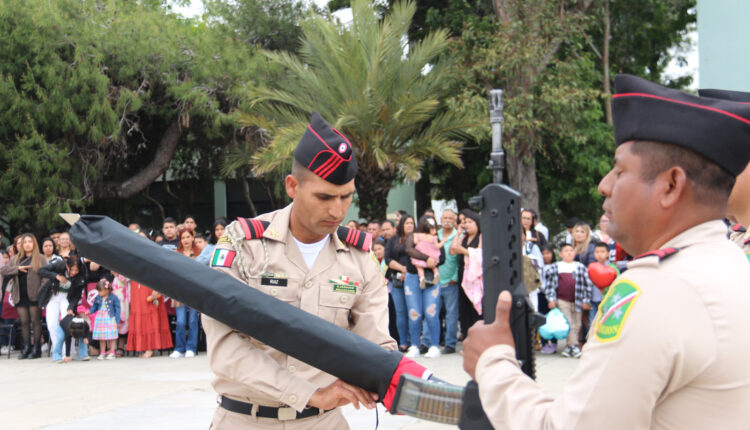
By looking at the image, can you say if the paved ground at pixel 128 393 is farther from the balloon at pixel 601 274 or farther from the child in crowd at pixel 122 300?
the balloon at pixel 601 274

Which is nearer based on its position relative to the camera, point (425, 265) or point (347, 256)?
point (347, 256)

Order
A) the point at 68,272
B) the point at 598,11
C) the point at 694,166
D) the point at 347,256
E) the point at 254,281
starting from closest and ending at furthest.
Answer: the point at 694,166, the point at 254,281, the point at 347,256, the point at 68,272, the point at 598,11

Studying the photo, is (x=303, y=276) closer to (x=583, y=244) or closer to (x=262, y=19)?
(x=583, y=244)

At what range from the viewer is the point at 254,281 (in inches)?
112

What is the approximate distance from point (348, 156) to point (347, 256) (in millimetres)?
420

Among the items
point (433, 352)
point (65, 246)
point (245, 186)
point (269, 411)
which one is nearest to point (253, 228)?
point (269, 411)

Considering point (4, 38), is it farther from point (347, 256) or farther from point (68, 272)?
point (347, 256)

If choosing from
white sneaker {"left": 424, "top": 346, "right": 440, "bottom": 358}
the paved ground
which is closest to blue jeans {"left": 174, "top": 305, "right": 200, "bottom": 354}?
the paved ground

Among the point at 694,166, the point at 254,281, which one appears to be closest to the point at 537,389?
the point at 694,166

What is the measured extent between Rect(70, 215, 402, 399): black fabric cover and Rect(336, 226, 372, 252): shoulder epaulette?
678mm

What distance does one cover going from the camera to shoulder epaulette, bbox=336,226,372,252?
122 inches

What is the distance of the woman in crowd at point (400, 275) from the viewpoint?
10.7m

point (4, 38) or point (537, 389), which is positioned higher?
point (4, 38)

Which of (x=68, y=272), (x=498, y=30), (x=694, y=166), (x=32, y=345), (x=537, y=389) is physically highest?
(x=498, y=30)
